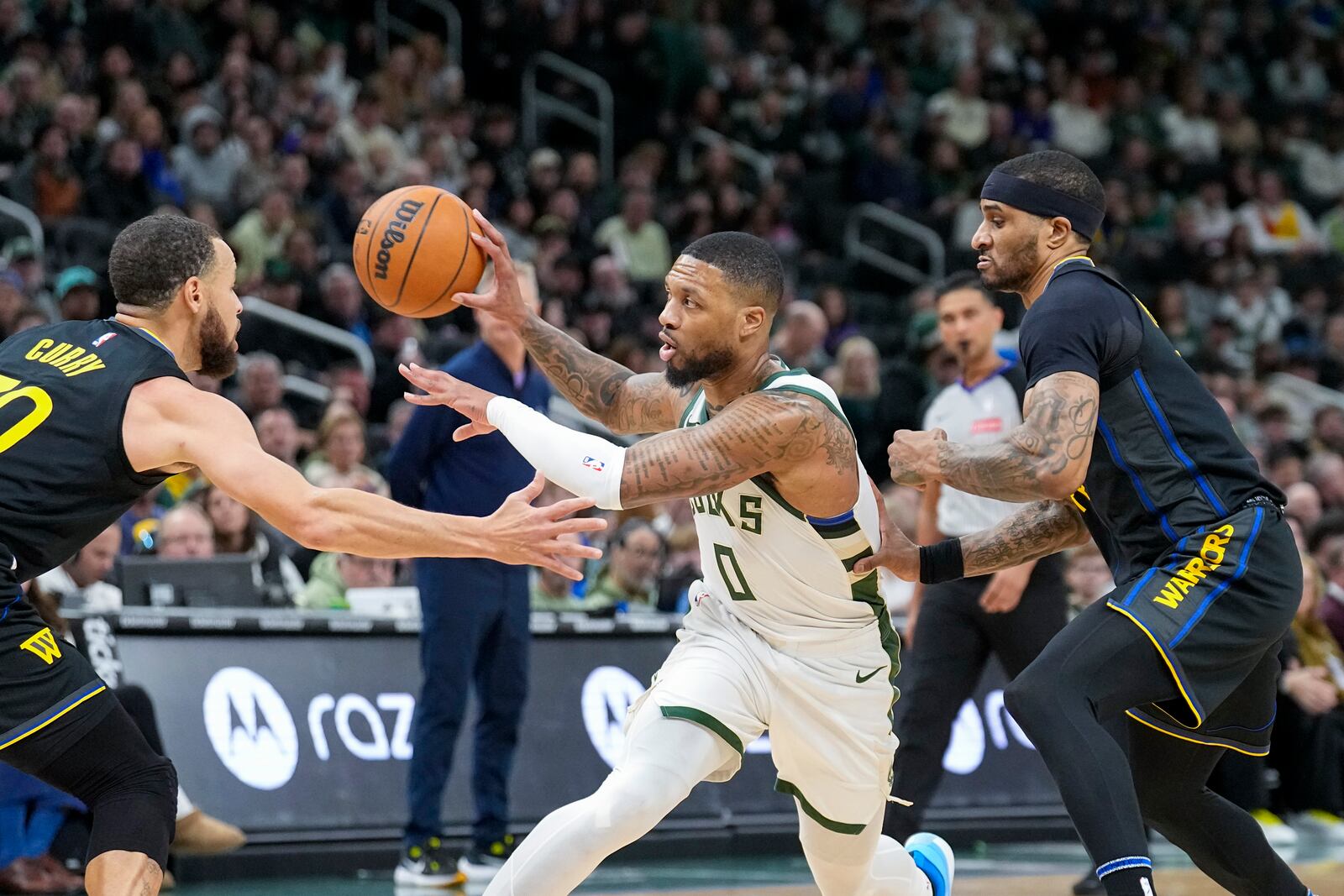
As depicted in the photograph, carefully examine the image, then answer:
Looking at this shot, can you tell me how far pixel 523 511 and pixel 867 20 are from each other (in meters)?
16.4

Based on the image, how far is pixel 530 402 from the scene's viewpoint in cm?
766

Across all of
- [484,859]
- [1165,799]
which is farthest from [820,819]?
[484,859]

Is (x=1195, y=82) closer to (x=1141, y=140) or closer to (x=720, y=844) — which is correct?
(x=1141, y=140)

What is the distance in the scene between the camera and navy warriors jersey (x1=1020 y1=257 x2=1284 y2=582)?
461cm

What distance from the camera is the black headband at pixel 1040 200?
4.84 meters

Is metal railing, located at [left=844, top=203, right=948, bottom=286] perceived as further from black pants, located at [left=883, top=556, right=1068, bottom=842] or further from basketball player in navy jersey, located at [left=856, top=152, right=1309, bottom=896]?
basketball player in navy jersey, located at [left=856, top=152, right=1309, bottom=896]

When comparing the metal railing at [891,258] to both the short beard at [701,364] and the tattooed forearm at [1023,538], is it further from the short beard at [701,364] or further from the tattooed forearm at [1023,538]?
the short beard at [701,364]

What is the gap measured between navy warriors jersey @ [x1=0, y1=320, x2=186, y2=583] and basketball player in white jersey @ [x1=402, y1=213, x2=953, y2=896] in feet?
2.44

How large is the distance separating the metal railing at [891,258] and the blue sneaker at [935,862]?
1216 cm

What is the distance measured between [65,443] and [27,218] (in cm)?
797

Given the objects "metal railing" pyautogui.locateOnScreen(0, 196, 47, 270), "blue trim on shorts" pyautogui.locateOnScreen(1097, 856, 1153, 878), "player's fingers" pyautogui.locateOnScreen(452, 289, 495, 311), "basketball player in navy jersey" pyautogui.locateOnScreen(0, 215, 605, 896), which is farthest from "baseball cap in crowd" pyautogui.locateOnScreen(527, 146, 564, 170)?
"blue trim on shorts" pyautogui.locateOnScreen(1097, 856, 1153, 878)

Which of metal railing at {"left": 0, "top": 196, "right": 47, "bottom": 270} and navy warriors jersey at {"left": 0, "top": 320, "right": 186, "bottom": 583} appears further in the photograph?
metal railing at {"left": 0, "top": 196, "right": 47, "bottom": 270}

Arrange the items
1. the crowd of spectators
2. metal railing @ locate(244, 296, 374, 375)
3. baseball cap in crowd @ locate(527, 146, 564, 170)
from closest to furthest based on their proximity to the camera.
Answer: the crowd of spectators → metal railing @ locate(244, 296, 374, 375) → baseball cap in crowd @ locate(527, 146, 564, 170)

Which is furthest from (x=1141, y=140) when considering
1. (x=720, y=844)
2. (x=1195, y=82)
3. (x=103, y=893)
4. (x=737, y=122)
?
(x=103, y=893)
